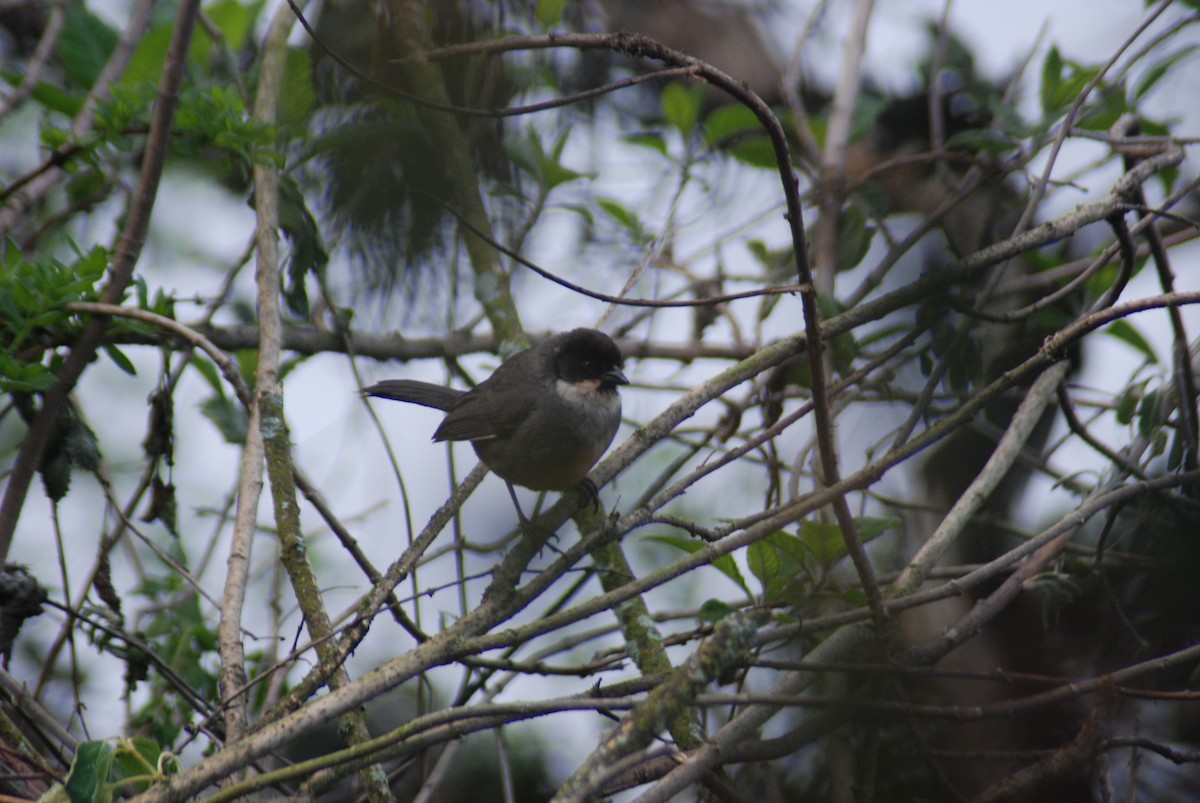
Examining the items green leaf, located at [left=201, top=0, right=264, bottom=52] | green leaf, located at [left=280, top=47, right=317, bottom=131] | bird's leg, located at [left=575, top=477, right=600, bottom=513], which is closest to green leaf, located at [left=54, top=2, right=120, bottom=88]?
green leaf, located at [left=201, top=0, right=264, bottom=52]

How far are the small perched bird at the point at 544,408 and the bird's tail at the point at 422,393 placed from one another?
0.01 m

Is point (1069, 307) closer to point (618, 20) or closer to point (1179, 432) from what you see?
point (1179, 432)

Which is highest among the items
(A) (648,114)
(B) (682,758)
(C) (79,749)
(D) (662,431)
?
(A) (648,114)

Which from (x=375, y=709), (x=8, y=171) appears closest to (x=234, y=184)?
(x=8, y=171)

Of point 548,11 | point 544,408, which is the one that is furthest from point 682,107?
point 544,408

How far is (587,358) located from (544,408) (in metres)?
0.27

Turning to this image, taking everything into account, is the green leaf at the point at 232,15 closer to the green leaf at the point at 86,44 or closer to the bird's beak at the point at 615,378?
the green leaf at the point at 86,44

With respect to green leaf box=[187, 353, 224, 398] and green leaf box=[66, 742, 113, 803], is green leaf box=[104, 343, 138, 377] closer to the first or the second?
green leaf box=[187, 353, 224, 398]

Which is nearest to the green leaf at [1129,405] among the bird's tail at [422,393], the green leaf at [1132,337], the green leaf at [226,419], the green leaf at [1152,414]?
the green leaf at [1152,414]

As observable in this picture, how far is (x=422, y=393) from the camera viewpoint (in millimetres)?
4262

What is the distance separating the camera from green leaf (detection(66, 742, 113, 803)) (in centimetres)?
193

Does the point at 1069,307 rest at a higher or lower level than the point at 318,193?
lower

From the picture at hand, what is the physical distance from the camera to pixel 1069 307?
3643 millimetres

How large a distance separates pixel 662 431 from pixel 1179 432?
1.45 m
